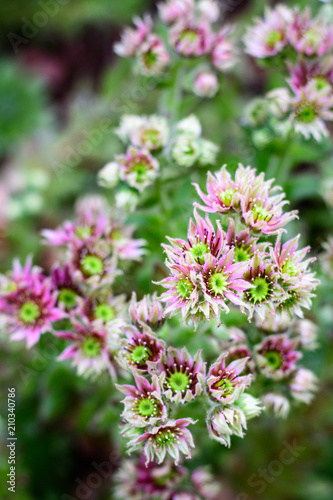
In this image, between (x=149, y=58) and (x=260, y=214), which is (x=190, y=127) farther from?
(x=260, y=214)

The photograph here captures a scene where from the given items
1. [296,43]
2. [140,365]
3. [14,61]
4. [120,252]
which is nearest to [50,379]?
[120,252]

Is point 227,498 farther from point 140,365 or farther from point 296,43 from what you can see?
point 296,43

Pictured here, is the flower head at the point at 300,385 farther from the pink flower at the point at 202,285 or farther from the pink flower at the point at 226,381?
the pink flower at the point at 202,285

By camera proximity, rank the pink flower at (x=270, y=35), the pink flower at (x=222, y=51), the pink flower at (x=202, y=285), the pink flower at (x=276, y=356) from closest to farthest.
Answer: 1. the pink flower at (x=202, y=285)
2. the pink flower at (x=276, y=356)
3. the pink flower at (x=270, y=35)
4. the pink flower at (x=222, y=51)

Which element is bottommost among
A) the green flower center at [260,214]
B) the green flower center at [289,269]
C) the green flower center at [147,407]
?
the green flower center at [147,407]

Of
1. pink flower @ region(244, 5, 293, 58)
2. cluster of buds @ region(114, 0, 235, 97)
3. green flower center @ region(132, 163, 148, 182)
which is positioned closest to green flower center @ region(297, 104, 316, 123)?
pink flower @ region(244, 5, 293, 58)

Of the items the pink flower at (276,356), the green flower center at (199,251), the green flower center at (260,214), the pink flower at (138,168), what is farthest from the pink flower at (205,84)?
the pink flower at (276,356)
